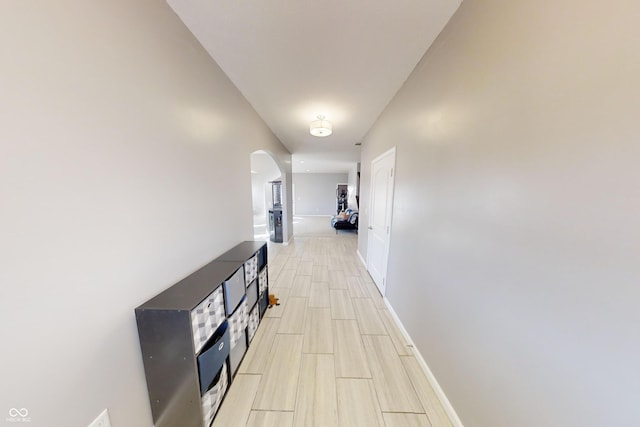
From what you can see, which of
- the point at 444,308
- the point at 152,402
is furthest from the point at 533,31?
the point at 152,402

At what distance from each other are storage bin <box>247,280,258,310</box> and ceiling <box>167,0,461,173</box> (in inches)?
80.4

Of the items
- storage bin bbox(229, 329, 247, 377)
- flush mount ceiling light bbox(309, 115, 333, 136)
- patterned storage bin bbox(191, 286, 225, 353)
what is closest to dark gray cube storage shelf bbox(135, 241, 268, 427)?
patterned storage bin bbox(191, 286, 225, 353)

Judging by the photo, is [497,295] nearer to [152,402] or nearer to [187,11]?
[152,402]

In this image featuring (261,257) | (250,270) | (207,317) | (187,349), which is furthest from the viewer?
(261,257)

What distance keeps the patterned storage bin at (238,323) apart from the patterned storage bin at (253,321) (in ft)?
0.43

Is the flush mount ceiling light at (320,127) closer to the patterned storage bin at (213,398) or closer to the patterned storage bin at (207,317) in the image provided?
the patterned storage bin at (207,317)

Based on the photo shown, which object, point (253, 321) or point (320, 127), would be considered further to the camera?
point (320, 127)

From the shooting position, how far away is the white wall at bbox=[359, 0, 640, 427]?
0.59 meters

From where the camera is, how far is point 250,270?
1955mm

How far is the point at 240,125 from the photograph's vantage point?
93.4 inches

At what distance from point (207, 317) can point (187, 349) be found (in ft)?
0.57

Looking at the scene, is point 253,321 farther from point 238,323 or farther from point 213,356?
point 213,356

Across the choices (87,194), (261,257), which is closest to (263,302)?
(261,257)

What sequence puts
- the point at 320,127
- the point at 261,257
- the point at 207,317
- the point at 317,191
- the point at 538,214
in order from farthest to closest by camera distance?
the point at 317,191, the point at 320,127, the point at 261,257, the point at 207,317, the point at 538,214
